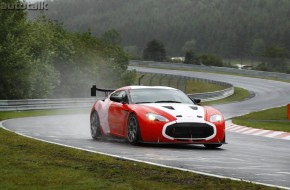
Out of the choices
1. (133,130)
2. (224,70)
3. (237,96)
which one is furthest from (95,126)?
(224,70)

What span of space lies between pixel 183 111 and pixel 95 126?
3495 millimetres

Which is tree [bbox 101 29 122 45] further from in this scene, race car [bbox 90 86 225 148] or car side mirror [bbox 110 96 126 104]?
race car [bbox 90 86 225 148]

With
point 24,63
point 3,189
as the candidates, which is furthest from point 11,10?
point 3,189

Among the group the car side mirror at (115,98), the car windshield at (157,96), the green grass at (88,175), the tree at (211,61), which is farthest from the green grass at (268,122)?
the tree at (211,61)

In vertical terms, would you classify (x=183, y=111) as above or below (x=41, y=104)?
above

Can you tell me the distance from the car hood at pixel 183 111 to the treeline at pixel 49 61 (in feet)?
116

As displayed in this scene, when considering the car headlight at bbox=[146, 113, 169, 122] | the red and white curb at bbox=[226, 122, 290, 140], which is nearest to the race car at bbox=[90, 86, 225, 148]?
the car headlight at bbox=[146, 113, 169, 122]

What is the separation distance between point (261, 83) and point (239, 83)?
2406mm

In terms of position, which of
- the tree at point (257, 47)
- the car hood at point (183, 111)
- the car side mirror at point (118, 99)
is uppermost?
the tree at point (257, 47)

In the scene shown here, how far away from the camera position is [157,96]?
16.2 meters

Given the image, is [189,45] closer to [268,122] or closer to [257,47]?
[257,47]

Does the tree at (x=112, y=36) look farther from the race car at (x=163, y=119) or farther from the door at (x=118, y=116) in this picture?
the race car at (x=163, y=119)

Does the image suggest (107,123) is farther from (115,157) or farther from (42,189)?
(42,189)

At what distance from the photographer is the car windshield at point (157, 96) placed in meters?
16.0
